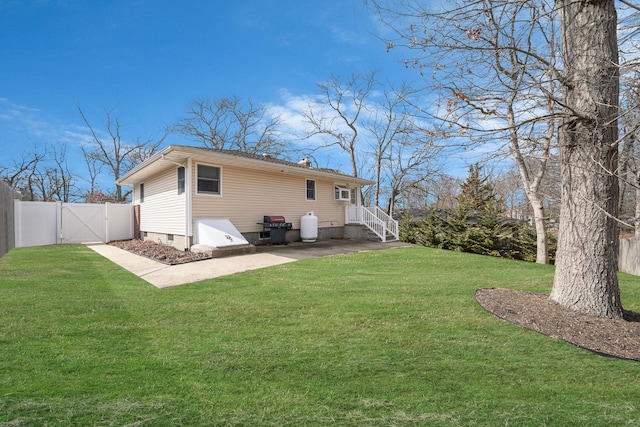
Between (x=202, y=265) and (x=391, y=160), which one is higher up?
(x=391, y=160)

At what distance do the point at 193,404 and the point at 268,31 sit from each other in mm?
13605

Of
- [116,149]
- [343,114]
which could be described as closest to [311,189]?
[343,114]

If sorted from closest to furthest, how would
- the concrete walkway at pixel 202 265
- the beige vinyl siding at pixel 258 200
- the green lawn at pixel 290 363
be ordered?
the green lawn at pixel 290 363 < the concrete walkway at pixel 202 265 < the beige vinyl siding at pixel 258 200

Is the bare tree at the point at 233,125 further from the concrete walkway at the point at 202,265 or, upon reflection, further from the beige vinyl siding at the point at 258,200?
the concrete walkway at the point at 202,265

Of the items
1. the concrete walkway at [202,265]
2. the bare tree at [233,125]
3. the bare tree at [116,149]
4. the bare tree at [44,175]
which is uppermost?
the bare tree at [233,125]

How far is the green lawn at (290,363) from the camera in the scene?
1918 mm

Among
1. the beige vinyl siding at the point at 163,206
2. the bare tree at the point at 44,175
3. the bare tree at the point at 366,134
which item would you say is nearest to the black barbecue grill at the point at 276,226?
the beige vinyl siding at the point at 163,206

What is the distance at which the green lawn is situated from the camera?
6.29ft

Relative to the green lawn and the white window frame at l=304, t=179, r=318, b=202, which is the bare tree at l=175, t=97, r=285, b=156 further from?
the green lawn

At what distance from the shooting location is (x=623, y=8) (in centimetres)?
368

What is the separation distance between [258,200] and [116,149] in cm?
1947

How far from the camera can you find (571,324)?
3.42 m

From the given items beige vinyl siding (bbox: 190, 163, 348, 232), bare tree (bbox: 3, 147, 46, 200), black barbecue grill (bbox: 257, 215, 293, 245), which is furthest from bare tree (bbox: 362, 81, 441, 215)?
bare tree (bbox: 3, 147, 46, 200)

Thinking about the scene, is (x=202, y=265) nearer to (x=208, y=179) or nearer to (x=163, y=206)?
(x=208, y=179)
